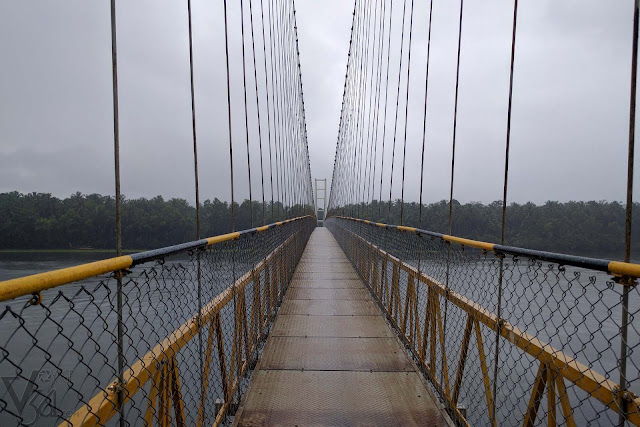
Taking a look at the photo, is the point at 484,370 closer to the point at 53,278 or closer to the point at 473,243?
the point at 473,243

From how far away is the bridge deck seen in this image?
2111 millimetres

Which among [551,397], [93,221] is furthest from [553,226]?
[93,221]

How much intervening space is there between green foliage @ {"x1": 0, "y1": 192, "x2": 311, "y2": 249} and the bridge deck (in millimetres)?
4036

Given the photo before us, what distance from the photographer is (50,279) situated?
87cm

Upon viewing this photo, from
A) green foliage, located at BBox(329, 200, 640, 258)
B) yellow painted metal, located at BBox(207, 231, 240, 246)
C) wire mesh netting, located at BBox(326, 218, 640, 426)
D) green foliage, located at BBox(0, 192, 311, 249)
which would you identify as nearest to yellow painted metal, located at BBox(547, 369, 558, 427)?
wire mesh netting, located at BBox(326, 218, 640, 426)

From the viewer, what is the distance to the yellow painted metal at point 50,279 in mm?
771

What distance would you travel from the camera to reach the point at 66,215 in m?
9.12

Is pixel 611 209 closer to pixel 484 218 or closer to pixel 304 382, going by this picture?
pixel 484 218

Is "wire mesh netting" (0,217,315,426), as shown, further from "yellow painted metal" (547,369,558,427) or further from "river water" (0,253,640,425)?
"yellow painted metal" (547,369,558,427)

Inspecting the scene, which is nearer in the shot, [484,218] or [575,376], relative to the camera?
[575,376]

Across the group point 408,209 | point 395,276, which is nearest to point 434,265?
point 395,276

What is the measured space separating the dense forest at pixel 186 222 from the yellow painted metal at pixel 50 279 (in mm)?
4195

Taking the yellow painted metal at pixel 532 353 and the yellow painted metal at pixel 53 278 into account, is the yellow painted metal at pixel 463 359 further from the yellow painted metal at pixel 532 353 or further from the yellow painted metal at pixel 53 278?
the yellow painted metal at pixel 53 278

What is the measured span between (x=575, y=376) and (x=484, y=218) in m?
6.90
